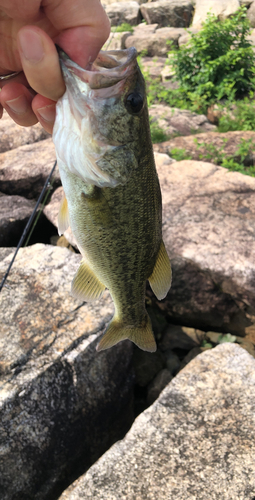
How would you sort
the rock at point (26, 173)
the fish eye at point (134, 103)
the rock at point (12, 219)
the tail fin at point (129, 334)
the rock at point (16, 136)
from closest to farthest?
the fish eye at point (134, 103), the tail fin at point (129, 334), the rock at point (12, 219), the rock at point (26, 173), the rock at point (16, 136)

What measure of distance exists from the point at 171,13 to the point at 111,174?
1674 cm

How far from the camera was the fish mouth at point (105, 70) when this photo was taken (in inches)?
53.3

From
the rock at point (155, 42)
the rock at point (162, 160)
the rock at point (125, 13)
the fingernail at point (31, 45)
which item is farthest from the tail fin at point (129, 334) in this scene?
the rock at point (125, 13)

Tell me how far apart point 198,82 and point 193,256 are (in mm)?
6074

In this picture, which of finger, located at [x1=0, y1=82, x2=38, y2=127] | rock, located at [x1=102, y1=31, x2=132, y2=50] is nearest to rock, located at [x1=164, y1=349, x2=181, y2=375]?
finger, located at [x1=0, y1=82, x2=38, y2=127]

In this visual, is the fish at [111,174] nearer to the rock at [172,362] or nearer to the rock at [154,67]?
the rock at [172,362]

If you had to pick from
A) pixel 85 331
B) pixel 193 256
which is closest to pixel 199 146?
pixel 193 256

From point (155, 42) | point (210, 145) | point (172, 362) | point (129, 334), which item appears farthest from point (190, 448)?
point (155, 42)

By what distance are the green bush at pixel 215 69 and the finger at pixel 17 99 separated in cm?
654

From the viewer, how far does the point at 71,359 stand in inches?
107

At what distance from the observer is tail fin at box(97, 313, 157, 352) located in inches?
79.4

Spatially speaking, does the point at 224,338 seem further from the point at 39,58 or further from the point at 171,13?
the point at 171,13

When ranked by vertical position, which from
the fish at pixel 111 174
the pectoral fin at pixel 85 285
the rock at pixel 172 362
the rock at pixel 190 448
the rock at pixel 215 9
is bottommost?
the rock at pixel 172 362

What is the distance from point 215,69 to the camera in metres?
8.16
